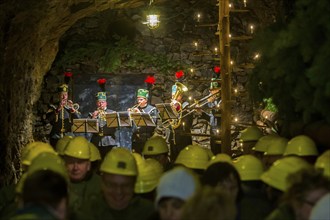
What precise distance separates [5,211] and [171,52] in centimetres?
1281

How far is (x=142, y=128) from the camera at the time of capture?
52.3 feet

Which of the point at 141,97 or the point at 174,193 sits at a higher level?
the point at 141,97

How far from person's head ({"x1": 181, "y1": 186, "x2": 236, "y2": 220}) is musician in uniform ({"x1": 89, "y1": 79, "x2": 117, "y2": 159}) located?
41.0ft

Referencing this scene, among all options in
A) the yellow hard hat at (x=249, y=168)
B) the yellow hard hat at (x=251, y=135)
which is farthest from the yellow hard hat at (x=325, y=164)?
the yellow hard hat at (x=251, y=135)

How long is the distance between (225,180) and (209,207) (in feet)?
4.10

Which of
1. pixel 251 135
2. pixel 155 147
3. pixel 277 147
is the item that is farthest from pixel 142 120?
pixel 277 147

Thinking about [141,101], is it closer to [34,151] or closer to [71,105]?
[71,105]

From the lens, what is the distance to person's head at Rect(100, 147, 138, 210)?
165 inches

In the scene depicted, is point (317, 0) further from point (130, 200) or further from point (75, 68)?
point (75, 68)

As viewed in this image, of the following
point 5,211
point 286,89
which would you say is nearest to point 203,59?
point 286,89

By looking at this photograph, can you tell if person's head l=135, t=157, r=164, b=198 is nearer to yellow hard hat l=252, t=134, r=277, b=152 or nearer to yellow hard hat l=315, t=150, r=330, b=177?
yellow hard hat l=252, t=134, r=277, b=152

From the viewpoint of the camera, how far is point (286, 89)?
597cm

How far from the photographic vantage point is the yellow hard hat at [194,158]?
6.25 meters

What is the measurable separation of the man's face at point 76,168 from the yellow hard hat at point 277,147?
6.37ft
